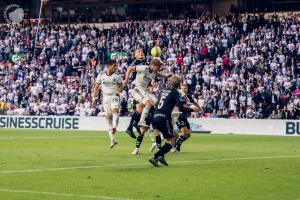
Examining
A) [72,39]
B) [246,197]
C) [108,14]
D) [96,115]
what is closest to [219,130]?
[96,115]

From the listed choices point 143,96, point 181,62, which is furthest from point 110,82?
point 181,62

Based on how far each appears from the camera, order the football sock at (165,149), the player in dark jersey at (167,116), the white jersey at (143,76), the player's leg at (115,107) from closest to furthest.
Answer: the football sock at (165,149) < the player in dark jersey at (167,116) < the white jersey at (143,76) < the player's leg at (115,107)

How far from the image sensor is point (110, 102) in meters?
24.3

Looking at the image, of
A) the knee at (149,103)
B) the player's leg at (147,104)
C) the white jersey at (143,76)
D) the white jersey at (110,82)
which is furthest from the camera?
the white jersey at (110,82)

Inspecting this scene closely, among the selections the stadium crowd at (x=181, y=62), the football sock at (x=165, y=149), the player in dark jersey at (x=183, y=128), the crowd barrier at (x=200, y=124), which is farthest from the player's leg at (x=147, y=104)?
the stadium crowd at (x=181, y=62)

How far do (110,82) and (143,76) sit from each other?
79.9 inches

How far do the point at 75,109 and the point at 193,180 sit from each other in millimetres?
32204

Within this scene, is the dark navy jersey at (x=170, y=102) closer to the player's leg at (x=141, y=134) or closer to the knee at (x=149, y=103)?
the player's leg at (x=141, y=134)

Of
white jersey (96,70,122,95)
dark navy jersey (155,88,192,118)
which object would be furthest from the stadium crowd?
dark navy jersey (155,88,192,118)

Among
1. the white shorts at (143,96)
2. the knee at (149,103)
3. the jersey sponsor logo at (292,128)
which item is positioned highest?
the white shorts at (143,96)

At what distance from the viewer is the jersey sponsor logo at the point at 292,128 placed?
3675 cm

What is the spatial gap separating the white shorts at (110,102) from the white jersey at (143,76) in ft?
5.55

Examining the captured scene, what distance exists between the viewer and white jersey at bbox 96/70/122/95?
2439cm

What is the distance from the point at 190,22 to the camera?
2003 inches
